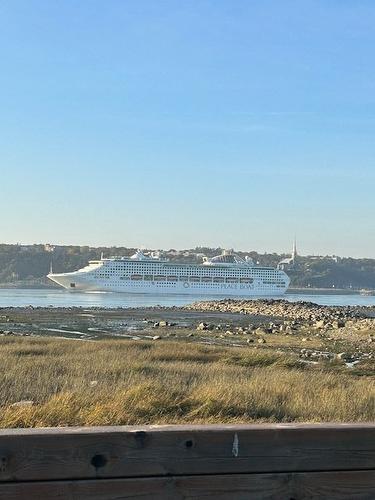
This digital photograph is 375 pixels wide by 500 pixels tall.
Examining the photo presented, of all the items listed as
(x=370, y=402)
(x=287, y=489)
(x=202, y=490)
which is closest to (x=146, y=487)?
(x=202, y=490)

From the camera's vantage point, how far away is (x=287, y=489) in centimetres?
226

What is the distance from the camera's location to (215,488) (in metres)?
2.22

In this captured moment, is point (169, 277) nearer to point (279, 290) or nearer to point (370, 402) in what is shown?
point (279, 290)

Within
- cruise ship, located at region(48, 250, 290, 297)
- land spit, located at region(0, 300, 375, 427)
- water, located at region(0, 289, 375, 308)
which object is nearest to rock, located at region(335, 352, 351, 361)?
land spit, located at region(0, 300, 375, 427)

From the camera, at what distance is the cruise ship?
102625 mm

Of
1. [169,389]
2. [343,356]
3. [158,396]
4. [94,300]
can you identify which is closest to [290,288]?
[94,300]

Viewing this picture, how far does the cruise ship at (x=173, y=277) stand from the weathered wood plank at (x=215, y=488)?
9982 cm

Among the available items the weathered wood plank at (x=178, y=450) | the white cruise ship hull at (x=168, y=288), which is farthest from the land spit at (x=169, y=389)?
the white cruise ship hull at (x=168, y=288)

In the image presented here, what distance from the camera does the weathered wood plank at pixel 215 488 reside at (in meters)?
2.12

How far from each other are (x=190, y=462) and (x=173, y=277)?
103 meters

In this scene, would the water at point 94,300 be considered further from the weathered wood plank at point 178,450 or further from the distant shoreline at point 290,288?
the weathered wood plank at point 178,450

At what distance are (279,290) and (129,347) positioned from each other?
320 feet

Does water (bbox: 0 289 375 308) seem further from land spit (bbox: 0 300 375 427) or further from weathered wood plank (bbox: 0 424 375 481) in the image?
weathered wood plank (bbox: 0 424 375 481)

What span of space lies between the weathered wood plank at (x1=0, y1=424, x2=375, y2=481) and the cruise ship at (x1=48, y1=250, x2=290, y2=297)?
9980 cm
